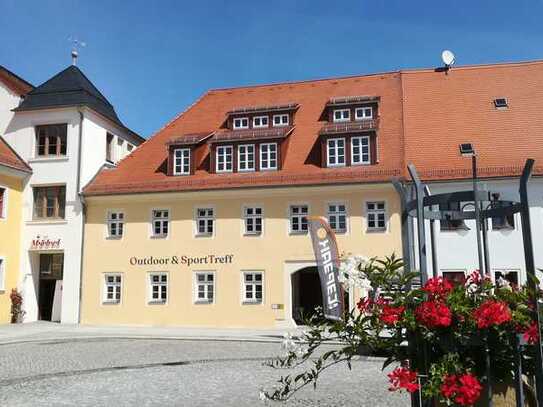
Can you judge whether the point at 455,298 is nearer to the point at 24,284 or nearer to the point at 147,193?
the point at 147,193

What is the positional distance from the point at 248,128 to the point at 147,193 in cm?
535

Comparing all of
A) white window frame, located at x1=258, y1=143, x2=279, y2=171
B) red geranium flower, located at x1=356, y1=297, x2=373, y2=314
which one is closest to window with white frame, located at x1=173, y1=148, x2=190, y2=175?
white window frame, located at x1=258, y1=143, x2=279, y2=171

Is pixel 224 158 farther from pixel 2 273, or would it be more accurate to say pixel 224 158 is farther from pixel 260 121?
pixel 2 273

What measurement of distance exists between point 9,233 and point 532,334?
2624cm

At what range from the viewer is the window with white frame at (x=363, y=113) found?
88.0 ft

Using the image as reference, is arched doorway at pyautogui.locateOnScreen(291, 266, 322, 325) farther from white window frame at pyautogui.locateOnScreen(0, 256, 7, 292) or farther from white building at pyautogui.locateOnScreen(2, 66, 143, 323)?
white window frame at pyautogui.locateOnScreen(0, 256, 7, 292)

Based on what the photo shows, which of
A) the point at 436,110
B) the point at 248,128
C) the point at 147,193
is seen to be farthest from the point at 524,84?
the point at 147,193

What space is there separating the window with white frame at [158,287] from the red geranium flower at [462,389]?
22.7 m

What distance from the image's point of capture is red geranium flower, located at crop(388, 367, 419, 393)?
13.6 feet

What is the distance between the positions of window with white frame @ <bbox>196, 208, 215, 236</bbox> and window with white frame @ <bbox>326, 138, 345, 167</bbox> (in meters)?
5.32

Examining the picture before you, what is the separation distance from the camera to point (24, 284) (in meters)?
27.4

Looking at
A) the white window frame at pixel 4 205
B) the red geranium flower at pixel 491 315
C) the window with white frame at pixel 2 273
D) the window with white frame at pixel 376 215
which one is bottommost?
the red geranium flower at pixel 491 315

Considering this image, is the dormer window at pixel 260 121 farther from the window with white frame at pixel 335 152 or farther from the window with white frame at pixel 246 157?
the window with white frame at pixel 335 152

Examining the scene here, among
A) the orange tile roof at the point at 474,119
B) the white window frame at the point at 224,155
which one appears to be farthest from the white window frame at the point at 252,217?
the orange tile roof at the point at 474,119
